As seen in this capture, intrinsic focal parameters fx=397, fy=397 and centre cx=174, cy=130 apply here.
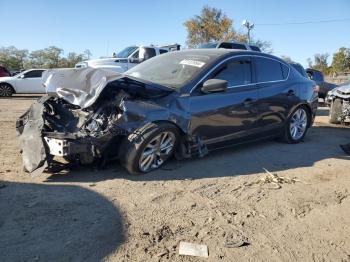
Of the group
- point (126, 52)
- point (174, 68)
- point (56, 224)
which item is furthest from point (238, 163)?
point (126, 52)

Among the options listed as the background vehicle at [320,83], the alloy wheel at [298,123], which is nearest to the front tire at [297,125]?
the alloy wheel at [298,123]

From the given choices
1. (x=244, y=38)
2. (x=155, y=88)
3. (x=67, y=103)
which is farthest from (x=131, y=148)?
(x=244, y=38)


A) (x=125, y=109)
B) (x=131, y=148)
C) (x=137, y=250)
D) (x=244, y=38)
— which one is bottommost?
(x=137, y=250)

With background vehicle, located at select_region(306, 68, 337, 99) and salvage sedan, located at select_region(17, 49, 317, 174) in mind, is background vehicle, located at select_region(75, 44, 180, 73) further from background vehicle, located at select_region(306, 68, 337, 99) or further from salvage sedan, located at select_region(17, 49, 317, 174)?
salvage sedan, located at select_region(17, 49, 317, 174)

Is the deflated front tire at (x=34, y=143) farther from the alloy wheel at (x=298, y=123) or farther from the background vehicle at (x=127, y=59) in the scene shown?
the background vehicle at (x=127, y=59)

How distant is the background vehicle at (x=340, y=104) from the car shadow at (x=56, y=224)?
8207 millimetres

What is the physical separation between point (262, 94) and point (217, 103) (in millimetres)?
1174

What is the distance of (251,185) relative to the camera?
4.93 m

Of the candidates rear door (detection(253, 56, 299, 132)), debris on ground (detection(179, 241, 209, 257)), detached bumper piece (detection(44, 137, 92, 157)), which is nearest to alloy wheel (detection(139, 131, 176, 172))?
detached bumper piece (detection(44, 137, 92, 157))

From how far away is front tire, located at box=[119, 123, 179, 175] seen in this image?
483cm

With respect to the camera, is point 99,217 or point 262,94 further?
point 262,94

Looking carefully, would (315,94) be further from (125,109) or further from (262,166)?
(125,109)

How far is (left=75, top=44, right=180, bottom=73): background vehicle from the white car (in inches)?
187

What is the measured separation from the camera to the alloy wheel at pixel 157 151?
5027mm
